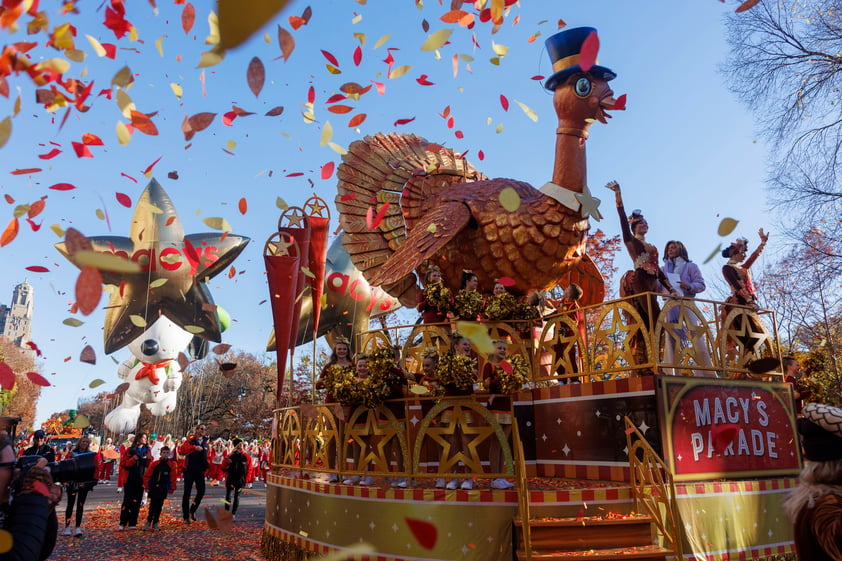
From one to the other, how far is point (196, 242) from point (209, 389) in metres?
27.7

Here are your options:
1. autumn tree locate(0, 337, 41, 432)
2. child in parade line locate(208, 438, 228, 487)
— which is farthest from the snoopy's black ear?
autumn tree locate(0, 337, 41, 432)

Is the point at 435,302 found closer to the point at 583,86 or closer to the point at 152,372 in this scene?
the point at 583,86

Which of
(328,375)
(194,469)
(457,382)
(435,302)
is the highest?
(435,302)

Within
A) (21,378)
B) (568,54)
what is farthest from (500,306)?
(21,378)

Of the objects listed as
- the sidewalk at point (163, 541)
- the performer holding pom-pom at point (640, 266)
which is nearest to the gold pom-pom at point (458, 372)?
the performer holding pom-pom at point (640, 266)

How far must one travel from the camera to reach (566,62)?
25.6ft

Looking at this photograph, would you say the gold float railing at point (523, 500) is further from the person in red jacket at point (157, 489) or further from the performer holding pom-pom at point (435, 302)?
the person in red jacket at point (157, 489)

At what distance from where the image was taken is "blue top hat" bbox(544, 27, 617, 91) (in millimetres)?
7676

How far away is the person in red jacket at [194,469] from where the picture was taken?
11617 millimetres

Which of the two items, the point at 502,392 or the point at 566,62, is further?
the point at 566,62

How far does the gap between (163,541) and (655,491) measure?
7905 millimetres

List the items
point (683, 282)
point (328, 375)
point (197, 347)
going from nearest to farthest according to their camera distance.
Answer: point (328, 375), point (683, 282), point (197, 347)

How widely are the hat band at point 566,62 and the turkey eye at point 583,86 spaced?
0.24m

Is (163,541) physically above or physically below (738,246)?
below
